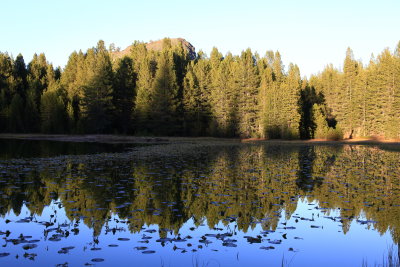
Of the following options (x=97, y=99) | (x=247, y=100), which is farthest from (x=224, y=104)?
(x=97, y=99)

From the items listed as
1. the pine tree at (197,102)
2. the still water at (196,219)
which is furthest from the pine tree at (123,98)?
the still water at (196,219)

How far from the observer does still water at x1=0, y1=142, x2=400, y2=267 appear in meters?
8.28

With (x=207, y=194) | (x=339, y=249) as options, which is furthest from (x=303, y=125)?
(x=339, y=249)

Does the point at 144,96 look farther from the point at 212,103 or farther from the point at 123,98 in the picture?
the point at 212,103

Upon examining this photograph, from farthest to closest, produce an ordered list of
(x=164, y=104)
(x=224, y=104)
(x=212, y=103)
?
(x=212, y=103)
(x=224, y=104)
(x=164, y=104)

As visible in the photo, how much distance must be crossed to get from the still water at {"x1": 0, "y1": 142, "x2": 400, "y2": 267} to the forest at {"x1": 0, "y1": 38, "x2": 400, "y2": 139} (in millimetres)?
51799

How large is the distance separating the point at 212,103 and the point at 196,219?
66.5 meters

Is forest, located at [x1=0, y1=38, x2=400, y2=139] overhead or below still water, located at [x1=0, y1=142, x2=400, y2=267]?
overhead

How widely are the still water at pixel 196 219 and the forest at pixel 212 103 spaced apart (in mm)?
51799

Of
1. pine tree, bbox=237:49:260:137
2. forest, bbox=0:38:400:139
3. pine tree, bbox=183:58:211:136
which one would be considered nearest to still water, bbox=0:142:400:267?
forest, bbox=0:38:400:139

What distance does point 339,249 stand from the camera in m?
9.03

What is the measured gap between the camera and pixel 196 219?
1134 cm

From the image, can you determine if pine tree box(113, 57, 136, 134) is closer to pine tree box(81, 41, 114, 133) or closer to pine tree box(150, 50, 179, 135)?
pine tree box(81, 41, 114, 133)

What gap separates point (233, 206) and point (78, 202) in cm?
577
